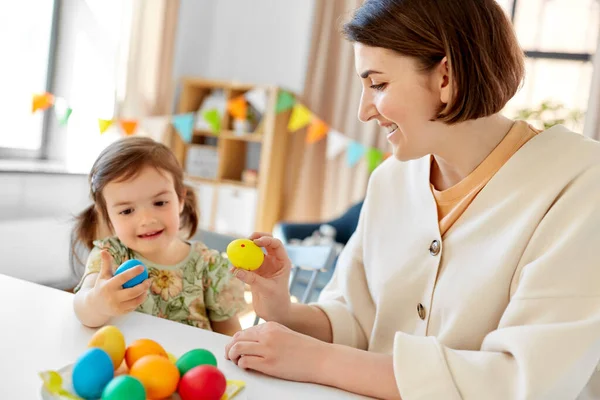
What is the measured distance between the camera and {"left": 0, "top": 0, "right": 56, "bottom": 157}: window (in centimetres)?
385

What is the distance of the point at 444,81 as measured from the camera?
3.52 ft

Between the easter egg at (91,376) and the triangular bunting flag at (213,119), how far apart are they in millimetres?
4328

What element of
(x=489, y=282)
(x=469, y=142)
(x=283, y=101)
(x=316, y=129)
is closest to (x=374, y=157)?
(x=316, y=129)

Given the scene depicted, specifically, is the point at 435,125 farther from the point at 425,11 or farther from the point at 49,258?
the point at 49,258

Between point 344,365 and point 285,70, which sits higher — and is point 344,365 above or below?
below

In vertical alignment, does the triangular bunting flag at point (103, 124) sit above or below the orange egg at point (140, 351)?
above

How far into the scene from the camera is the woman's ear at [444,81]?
105cm

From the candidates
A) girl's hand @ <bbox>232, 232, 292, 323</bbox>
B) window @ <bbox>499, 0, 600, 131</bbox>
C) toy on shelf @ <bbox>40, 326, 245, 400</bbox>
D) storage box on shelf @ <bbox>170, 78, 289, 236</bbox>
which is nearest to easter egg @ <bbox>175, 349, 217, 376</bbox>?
toy on shelf @ <bbox>40, 326, 245, 400</bbox>

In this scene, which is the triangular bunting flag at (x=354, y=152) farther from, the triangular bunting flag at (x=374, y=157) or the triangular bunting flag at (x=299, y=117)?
the triangular bunting flag at (x=299, y=117)

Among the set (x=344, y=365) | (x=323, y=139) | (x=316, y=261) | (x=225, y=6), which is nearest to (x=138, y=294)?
(x=344, y=365)

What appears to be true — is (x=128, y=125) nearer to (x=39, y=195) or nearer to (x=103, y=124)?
(x=103, y=124)

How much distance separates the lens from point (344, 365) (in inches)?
35.9

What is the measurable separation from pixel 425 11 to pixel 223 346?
655 mm

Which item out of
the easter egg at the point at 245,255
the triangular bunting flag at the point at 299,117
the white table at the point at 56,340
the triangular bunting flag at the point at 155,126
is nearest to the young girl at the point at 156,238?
the white table at the point at 56,340
